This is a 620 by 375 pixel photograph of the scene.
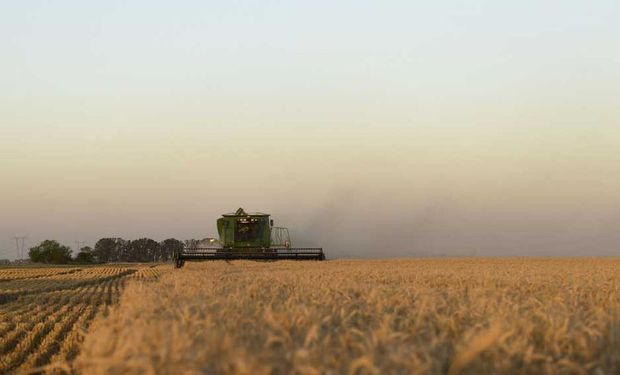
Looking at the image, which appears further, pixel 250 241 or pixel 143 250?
pixel 143 250

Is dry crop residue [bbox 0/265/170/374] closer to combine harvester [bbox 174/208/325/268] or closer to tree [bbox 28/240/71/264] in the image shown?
combine harvester [bbox 174/208/325/268]

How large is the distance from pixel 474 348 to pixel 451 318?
1306 mm

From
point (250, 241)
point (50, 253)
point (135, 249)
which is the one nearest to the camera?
point (250, 241)

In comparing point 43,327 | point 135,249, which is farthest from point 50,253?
point 43,327

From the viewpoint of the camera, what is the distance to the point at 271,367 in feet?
9.39

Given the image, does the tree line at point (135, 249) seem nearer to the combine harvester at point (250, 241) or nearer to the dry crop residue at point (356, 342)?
the combine harvester at point (250, 241)

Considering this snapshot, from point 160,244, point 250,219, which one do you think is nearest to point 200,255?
point 250,219

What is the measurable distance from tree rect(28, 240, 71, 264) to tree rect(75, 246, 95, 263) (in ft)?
8.64

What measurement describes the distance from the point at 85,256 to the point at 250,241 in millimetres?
113097

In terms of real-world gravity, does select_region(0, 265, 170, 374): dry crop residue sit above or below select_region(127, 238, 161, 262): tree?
below

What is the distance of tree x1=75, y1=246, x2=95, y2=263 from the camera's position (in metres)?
137

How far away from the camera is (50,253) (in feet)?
435

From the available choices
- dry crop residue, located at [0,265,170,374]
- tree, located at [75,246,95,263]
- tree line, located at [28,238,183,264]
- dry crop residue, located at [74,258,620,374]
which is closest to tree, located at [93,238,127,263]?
tree line, located at [28,238,183,264]

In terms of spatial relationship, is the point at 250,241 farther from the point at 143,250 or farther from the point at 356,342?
the point at 143,250
